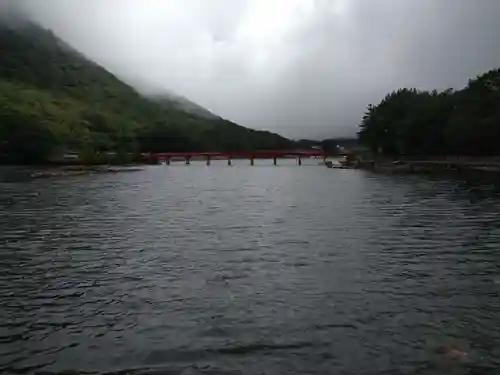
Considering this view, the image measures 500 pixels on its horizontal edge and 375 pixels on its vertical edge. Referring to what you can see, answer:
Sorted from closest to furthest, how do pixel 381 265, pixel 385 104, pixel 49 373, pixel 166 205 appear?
pixel 49 373, pixel 381 265, pixel 166 205, pixel 385 104

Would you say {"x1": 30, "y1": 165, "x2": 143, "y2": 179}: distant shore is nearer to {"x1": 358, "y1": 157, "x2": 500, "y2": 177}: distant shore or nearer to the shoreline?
{"x1": 358, "y1": 157, "x2": 500, "y2": 177}: distant shore

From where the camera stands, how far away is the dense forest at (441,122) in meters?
124

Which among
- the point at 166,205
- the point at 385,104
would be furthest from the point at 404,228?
the point at 385,104

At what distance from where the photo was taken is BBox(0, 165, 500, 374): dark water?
48.3 feet

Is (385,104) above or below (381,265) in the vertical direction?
above

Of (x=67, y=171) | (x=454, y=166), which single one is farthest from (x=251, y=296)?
(x=67, y=171)

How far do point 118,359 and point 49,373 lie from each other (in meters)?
1.64

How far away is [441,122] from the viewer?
147 metres

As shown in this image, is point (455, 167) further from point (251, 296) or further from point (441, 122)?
point (251, 296)

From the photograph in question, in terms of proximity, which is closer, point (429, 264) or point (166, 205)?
point (429, 264)

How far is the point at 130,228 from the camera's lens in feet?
129

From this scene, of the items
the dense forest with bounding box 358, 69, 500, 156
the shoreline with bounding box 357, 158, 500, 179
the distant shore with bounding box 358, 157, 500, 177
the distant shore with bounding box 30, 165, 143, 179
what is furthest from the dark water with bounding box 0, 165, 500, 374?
the dense forest with bounding box 358, 69, 500, 156

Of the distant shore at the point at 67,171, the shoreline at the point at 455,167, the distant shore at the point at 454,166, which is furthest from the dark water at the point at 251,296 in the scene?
the distant shore at the point at 67,171

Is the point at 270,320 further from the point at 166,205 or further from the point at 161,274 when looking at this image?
the point at 166,205
